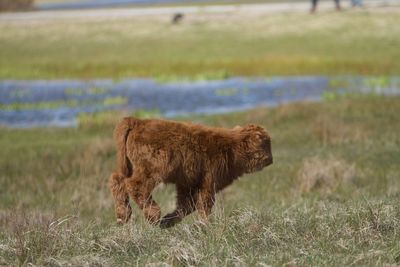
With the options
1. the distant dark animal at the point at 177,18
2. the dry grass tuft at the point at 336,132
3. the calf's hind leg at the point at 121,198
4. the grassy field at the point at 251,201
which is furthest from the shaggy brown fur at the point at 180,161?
the distant dark animal at the point at 177,18

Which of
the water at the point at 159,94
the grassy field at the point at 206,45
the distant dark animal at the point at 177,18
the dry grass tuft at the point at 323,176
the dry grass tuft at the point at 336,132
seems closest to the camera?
the dry grass tuft at the point at 323,176

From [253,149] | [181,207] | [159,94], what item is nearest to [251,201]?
[253,149]

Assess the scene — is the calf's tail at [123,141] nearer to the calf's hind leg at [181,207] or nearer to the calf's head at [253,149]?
the calf's hind leg at [181,207]

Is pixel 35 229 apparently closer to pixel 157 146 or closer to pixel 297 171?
pixel 157 146

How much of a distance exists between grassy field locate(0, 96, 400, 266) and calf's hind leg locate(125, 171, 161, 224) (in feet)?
1.00

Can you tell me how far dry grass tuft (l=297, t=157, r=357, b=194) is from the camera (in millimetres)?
13117

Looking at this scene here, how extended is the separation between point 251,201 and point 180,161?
149 inches

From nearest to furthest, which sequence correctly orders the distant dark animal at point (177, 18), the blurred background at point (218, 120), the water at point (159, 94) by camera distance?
A: the blurred background at point (218, 120), the water at point (159, 94), the distant dark animal at point (177, 18)

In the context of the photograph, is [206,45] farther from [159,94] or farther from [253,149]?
[253,149]

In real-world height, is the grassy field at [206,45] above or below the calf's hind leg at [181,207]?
below

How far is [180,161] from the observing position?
8.27m

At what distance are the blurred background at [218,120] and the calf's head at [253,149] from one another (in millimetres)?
461

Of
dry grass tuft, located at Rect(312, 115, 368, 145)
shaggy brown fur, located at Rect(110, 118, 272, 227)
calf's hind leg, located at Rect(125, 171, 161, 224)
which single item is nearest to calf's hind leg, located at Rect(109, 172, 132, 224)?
shaggy brown fur, located at Rect(110, 118, 272, 227)

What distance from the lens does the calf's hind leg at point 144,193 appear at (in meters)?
8.19
